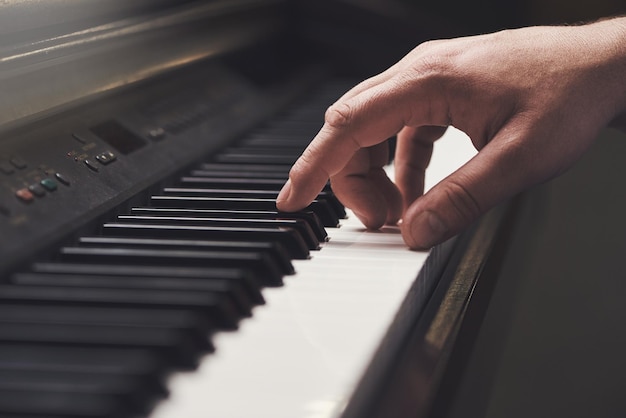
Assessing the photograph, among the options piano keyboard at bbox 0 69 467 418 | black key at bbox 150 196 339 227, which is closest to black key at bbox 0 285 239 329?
piano keyboard at bbox 0 69 467 418

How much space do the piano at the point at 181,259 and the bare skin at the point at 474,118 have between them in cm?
6

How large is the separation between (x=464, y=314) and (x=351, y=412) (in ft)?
1.23

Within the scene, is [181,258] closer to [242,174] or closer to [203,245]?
[203,245]

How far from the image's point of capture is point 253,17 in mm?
2021

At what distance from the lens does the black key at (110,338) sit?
2.04 ft

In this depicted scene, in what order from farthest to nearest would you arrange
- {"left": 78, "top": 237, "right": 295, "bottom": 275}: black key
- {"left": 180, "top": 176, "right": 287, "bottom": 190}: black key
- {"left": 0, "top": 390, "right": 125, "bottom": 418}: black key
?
1. {"left": 180, "top": 176, "right": 287, "bottom": 190}: black key
2. {"left": 78, "top": 237, "right": 295, "bottom": 275}: black key
3. {"left": 0, "top": 390, "right": 125, "bottom": 418}: black key

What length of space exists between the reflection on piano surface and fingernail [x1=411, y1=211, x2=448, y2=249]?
2cm

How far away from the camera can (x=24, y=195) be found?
2.88 ft

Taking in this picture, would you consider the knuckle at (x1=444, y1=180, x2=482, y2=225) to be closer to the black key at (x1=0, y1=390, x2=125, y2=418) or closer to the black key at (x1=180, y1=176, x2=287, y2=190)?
the black key at (x1=180, y1=176, x2=287, y2=190)

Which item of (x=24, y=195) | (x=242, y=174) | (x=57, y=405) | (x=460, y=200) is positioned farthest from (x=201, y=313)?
(x=242, y=174)

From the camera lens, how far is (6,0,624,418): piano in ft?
1.94

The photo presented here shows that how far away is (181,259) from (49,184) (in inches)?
7.9

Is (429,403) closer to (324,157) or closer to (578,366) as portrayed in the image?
(324,157)

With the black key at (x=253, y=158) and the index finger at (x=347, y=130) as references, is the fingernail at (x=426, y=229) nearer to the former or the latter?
the index finger at (x=347, y=130)
